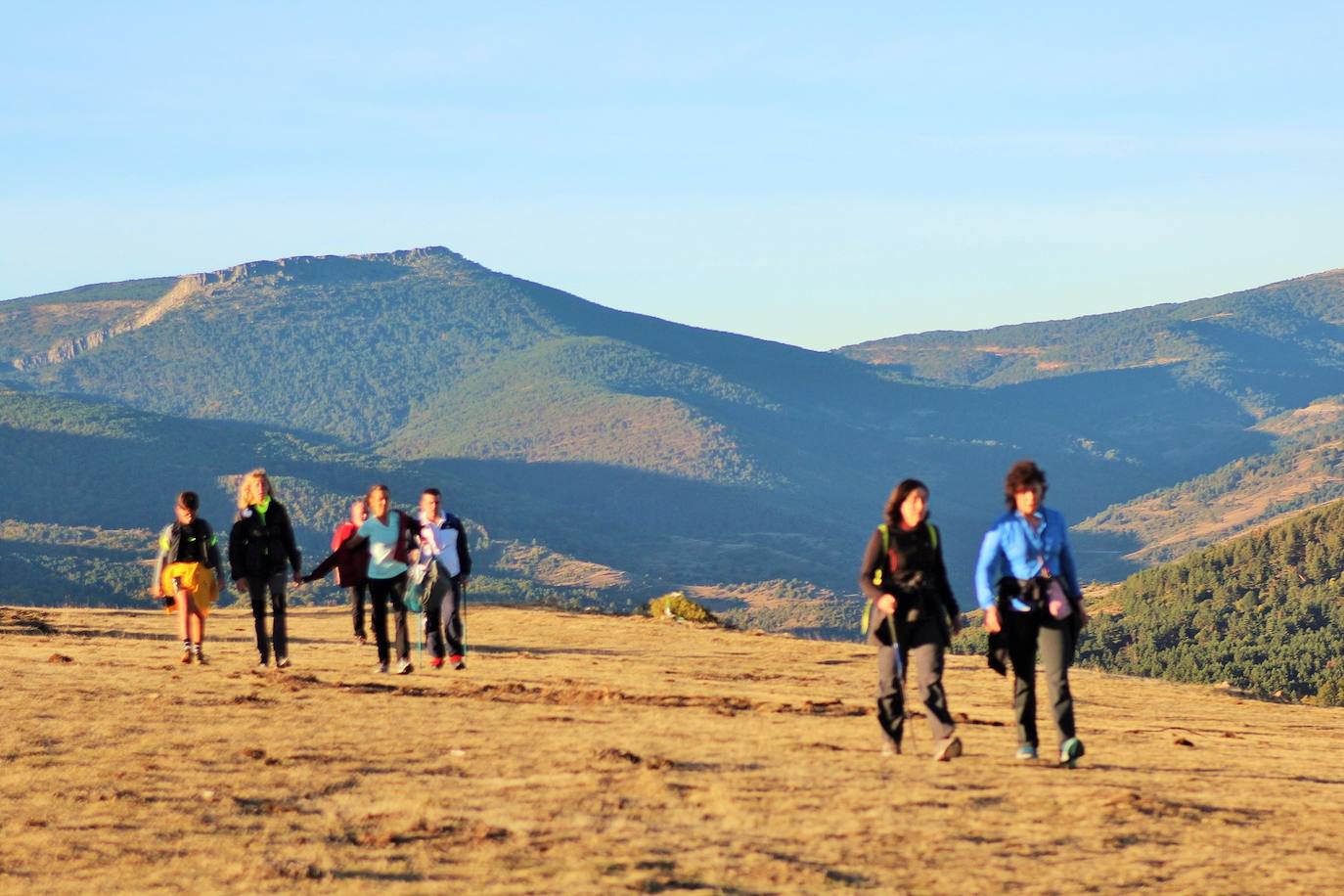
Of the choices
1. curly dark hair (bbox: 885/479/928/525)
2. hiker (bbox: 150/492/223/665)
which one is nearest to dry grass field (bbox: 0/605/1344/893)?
hiker (bbox: 150/492/223/665)

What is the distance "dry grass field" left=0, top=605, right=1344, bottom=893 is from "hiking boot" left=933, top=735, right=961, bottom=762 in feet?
0.36

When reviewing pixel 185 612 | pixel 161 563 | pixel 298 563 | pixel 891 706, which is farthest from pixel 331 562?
pixel 891 706

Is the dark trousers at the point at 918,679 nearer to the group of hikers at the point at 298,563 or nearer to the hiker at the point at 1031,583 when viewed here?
the hiker at the point at 1031,583

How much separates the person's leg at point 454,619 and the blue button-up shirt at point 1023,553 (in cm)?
735

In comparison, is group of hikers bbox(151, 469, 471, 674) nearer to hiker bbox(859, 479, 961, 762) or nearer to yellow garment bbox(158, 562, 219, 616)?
yellow garment bbox(158, 562, 219, 616)

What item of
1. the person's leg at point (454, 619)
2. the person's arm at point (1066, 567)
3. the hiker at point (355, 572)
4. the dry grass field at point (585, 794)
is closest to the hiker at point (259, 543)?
the hiker at point (355, 572)

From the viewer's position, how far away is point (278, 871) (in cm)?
895

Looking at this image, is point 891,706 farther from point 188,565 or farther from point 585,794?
point 188,565

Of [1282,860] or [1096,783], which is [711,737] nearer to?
[1096,783]

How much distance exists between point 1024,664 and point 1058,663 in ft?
0.77

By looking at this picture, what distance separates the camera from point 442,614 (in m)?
18.7

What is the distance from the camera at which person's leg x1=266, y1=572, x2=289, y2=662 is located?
18.4 meters

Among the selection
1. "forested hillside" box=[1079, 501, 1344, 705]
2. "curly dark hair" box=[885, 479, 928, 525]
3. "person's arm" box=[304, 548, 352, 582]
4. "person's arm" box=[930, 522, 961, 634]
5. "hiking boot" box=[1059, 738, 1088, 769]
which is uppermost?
"curly dark hair" box=[885, 479, 928, 525]

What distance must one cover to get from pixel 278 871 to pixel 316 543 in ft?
588
